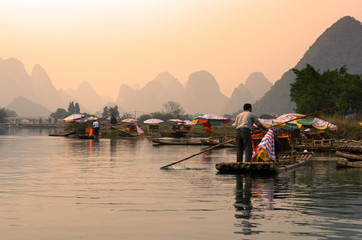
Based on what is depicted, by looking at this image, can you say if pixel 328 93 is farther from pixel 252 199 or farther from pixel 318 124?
pixel 252 199

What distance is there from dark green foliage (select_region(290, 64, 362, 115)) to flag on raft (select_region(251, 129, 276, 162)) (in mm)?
57166

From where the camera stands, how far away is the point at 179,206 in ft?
40.8

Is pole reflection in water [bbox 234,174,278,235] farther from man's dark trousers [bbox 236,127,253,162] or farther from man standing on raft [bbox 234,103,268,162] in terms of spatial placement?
man standing on raft [bbox 234,103,268,162]

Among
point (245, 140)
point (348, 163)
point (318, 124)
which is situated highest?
point (318, 124)

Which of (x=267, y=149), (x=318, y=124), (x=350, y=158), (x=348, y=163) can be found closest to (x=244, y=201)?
(x=267, y=149)

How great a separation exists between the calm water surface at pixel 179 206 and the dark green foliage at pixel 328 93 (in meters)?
57.8

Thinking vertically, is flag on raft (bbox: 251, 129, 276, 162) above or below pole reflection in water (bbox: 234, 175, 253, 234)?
above

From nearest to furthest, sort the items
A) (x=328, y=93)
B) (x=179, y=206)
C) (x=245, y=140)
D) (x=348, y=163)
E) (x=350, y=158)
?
(x=179, y=206) < (x=245, y=140) < (x=348, y=163) < (x=350, y=158) < (x=328, y=93)

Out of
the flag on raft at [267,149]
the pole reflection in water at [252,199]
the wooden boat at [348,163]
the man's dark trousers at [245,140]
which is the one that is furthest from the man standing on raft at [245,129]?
the wooden boat at [348,163]

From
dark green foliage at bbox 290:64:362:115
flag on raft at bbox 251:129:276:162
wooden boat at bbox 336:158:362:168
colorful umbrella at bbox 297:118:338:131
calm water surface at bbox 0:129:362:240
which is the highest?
dark green foliage at bbox 290:64:362:115

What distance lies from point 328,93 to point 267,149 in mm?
60803

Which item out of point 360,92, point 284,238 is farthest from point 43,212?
point 360,92

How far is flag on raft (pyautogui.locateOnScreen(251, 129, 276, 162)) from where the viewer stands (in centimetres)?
2019

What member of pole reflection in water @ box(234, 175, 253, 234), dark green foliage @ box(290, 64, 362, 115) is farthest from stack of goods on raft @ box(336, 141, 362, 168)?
dark green foliage @ box(290, 64, 362, 115)
